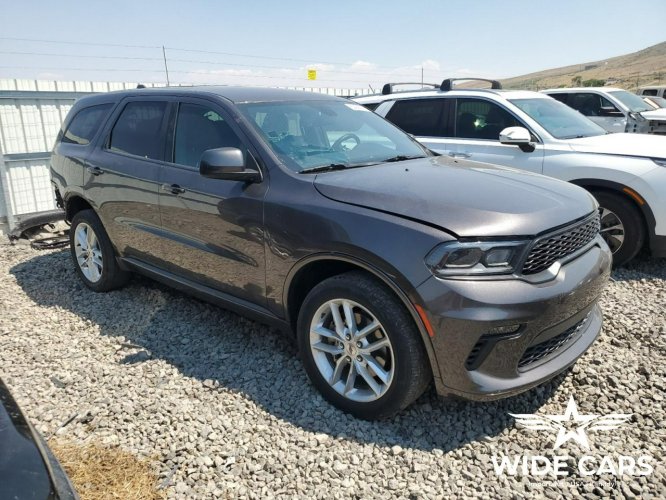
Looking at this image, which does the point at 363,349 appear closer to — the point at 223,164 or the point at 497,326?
the point at 497,326

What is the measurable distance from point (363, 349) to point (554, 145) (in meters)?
3.85

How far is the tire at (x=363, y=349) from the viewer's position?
2.56 m

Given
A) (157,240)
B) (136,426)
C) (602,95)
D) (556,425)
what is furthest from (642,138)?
(602,95)

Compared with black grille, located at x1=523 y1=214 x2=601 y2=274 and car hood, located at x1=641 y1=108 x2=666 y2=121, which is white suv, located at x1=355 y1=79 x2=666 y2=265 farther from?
car hood, located at x1=641 y1=108 x2=666 y2=121

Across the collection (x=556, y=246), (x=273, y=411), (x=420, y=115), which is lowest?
(x=273, y=411)

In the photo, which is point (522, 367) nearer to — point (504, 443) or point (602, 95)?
point (504, 443)

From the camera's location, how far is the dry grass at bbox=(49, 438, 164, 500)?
93.0 inches

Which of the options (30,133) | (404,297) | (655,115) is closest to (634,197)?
(404,297)

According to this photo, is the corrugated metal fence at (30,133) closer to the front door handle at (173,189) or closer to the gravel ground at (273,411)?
the gravel ground at (273,411)

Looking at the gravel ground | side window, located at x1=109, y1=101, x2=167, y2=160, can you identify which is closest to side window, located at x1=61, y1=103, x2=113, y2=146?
side window, located at x1=109, y1=101, x2=167, y2=160

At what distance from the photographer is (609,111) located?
445 inches

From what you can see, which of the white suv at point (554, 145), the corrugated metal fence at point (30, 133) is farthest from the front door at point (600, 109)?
the corrugated metal fence at point (30, 133)

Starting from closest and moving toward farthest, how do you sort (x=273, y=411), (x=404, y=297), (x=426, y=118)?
(x=404, y=297) → (x=273, y=411) → (x=426, y=118)

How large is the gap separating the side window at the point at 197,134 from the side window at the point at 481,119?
11.7 feet
